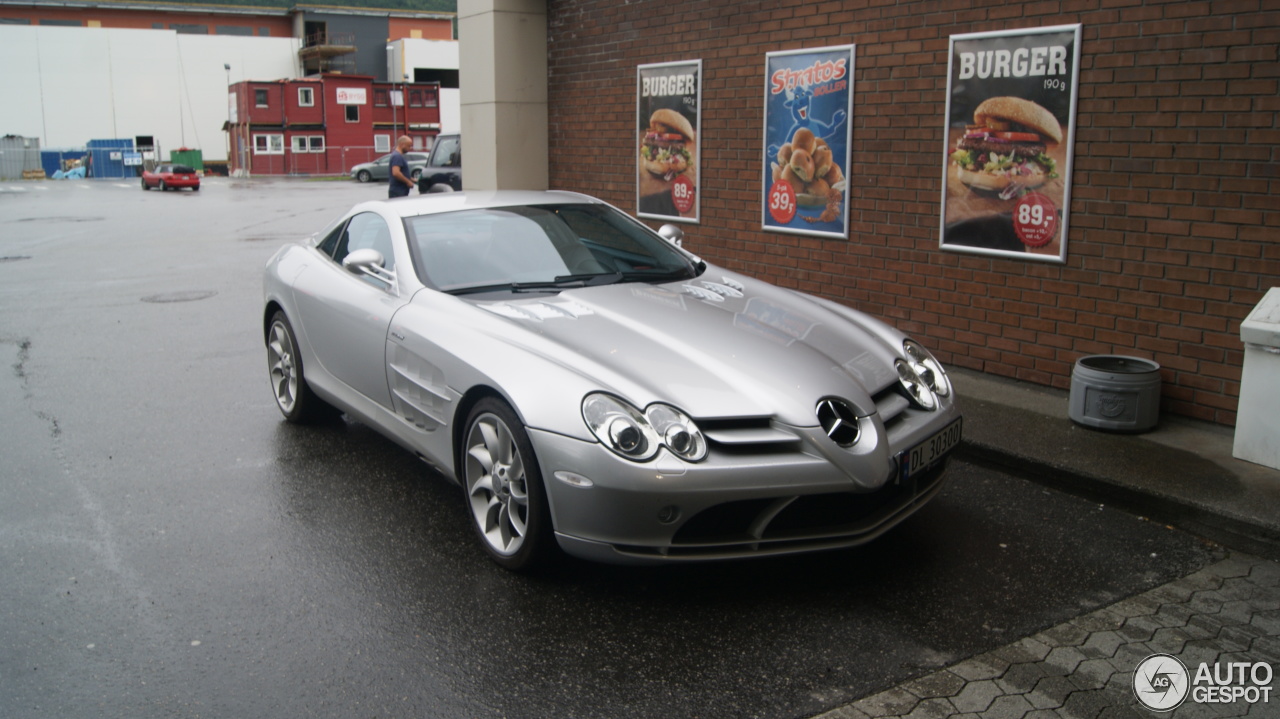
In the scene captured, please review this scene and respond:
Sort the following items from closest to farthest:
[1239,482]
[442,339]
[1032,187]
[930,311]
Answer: [442,339] → [1239,482] → [1032,187] → [930,311]

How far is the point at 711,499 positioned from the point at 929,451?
111 centimetres

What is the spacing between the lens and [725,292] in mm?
5324

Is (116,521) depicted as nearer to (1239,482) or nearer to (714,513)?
(714,513)

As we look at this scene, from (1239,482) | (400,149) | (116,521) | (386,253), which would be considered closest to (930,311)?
(1239,482)

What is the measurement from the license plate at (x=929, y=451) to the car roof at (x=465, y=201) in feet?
8.46

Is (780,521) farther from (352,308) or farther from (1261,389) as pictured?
(1261,389)

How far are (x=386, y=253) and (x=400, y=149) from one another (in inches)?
499

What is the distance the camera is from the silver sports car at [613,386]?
12.5ft

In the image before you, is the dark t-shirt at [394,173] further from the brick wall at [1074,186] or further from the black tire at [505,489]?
the black tire at [505,489]

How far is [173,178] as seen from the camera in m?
42.2

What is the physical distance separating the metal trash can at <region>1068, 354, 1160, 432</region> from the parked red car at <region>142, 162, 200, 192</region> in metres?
42.0

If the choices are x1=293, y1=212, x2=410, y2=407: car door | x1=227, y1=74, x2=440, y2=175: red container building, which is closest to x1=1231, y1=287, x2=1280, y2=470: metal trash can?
x1=293, y1=212, x2=410, y2=407: car door

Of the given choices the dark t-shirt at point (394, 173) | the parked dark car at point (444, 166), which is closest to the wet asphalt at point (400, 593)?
the dark t-shirt at point (394, 173)

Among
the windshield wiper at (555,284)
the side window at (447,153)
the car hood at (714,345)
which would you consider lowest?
the car hood at (714,345)
